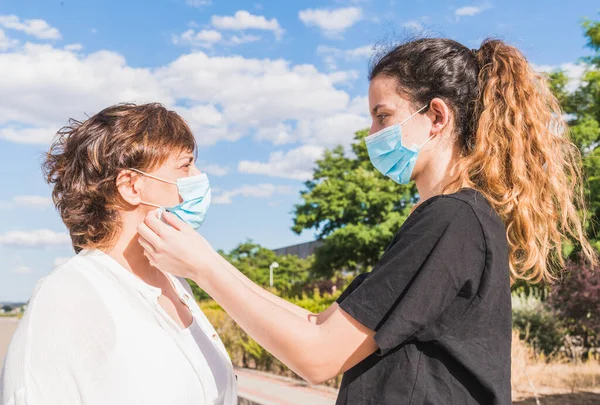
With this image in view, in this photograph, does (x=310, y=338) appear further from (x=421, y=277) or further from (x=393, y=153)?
(x=393, y=153)

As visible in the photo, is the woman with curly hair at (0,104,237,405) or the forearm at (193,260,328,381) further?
the woman with curly hair at (0,104,237,405)

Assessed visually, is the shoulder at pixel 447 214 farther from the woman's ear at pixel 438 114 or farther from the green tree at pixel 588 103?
the green tree at pixel 588 103

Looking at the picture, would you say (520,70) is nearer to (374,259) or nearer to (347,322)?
(347,322)

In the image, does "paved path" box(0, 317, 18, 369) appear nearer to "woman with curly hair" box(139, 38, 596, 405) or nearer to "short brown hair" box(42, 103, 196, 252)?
"short brown hair" box(42, 103, 196, 252)

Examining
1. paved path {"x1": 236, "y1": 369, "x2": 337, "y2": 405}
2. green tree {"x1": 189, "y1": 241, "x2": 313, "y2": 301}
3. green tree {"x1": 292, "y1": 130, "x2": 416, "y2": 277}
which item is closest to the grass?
paved path {"x1": 236, "y1": 369, "x2": 337, "y2": 405}

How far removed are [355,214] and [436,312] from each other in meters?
23.7

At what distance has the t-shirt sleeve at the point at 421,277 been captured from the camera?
1.85m

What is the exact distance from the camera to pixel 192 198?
2.92m

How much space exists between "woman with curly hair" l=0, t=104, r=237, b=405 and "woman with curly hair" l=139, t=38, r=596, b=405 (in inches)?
14.8

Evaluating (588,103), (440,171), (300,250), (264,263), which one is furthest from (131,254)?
(300,250)

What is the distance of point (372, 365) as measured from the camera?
6.37 feet

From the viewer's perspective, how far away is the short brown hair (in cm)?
273

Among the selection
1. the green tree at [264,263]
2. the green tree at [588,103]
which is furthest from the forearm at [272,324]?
the green tree at [264,263]

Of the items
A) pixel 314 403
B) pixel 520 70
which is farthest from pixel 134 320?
pixel 314 403
